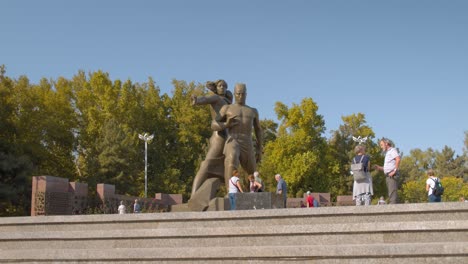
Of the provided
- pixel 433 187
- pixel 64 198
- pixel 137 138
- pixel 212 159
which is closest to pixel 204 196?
pixel 212 159

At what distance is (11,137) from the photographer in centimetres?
3925

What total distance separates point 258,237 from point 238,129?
467 cm

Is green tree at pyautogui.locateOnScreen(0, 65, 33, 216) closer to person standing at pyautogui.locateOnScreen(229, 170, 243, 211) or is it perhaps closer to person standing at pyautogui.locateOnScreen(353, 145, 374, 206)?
person standing at pyautogui.locateOnScreen(229, 170, 243, 211)

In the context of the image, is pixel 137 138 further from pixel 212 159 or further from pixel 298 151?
pixel 212 159

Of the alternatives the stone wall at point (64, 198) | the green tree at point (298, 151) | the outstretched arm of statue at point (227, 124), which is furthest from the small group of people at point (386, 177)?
the green tree at point (298, 151)

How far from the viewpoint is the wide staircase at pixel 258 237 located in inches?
340

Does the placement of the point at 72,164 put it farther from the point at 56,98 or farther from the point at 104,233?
the point at 104,233

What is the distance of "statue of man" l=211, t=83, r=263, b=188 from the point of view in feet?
45.4

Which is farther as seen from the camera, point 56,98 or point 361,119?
point 361,119

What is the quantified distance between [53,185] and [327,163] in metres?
27.5

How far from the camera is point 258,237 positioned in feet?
31.9

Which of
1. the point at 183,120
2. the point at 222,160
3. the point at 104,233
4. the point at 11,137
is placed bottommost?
the point at 104,233

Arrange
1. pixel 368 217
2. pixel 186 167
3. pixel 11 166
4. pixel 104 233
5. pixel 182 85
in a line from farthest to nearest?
pixel 182 85 → pixel 186 167 → pixel 11 166 → pixel 104 233 → pixel 368 217

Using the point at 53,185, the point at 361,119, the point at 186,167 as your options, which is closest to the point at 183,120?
the point at 186,167
